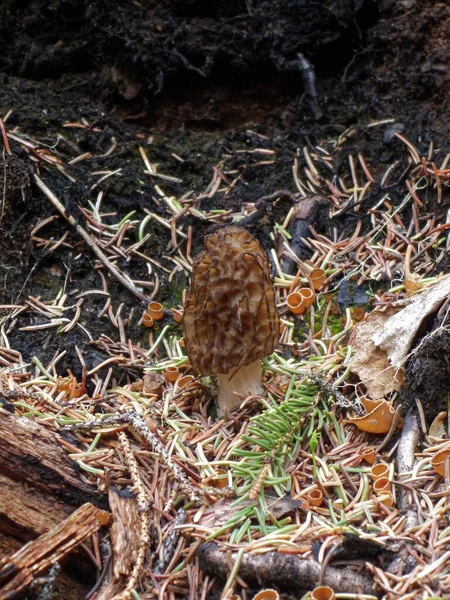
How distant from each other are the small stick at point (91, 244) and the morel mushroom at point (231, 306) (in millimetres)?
796

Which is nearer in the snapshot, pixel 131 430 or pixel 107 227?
pixel 131 430

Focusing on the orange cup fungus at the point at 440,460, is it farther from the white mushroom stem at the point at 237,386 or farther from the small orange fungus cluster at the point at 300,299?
the small orange fungus cluster at the point at 300,299

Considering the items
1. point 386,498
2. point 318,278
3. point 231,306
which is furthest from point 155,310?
point 386,498

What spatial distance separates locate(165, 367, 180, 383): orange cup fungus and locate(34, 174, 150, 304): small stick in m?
0.62

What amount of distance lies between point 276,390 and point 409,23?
2844 mm

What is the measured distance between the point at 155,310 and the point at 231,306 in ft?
2.53

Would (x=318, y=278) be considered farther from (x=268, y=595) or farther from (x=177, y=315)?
(x=268, y=595)

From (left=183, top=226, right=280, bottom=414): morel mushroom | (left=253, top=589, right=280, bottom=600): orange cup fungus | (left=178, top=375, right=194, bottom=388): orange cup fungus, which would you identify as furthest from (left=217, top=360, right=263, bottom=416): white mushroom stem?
(left=253, top=589, right=280, bottom=600): orange cup fungus

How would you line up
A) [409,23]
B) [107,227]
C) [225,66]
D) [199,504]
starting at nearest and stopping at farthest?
[199,504]
[107,227]
[409,23]
[225,66]

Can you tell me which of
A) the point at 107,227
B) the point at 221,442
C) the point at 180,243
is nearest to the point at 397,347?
the point at 221,442

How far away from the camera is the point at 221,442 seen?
11.3 ft

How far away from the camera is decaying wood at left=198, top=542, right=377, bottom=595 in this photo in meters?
2.55

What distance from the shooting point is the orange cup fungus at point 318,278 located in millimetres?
4258

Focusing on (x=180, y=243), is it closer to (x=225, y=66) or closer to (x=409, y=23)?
(x=225, y=66)
